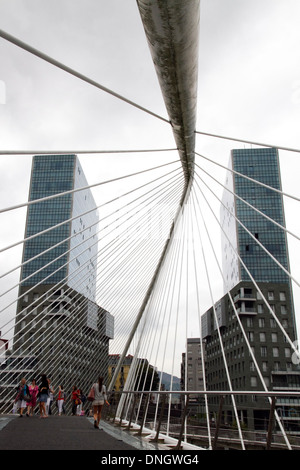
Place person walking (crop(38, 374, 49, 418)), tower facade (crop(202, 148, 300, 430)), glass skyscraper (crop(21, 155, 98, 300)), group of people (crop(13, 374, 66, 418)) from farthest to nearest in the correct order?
glass skyscraper (crop(21, 155, 98, 300)) < tower facade (crop(202, 148, 300, 430)) < group of people (crop(13, 374, 66, 418)) < person walking (crop(38, 374, 49, 418))

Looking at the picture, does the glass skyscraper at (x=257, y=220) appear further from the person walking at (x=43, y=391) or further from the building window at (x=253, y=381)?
the person walking at (x=43, y=391)

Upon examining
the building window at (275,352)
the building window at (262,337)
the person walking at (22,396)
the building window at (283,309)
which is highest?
the building window at (283,309)

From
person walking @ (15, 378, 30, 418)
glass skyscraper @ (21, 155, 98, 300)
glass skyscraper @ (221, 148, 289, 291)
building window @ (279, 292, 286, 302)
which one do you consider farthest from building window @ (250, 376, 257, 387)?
person walking @ (15, 378, 30, 418)

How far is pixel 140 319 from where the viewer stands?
619 inches

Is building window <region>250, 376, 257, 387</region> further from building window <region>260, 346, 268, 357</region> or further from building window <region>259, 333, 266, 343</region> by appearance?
building window <region>259, 333, 266, 343</region>

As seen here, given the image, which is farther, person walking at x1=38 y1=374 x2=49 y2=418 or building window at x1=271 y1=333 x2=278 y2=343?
building window at x1=271 y1=333 x2=278 y2=343

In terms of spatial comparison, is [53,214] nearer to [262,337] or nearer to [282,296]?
[262,337]

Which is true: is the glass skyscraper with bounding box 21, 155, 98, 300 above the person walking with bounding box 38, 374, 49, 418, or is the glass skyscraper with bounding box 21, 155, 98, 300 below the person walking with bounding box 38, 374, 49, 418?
above

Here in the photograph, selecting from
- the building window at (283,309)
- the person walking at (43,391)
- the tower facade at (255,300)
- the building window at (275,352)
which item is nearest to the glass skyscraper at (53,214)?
the tower facade at (255,300)

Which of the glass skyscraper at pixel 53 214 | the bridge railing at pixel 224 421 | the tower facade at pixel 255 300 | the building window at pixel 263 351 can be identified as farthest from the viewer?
the glass skyscraper at pixel 53 214
